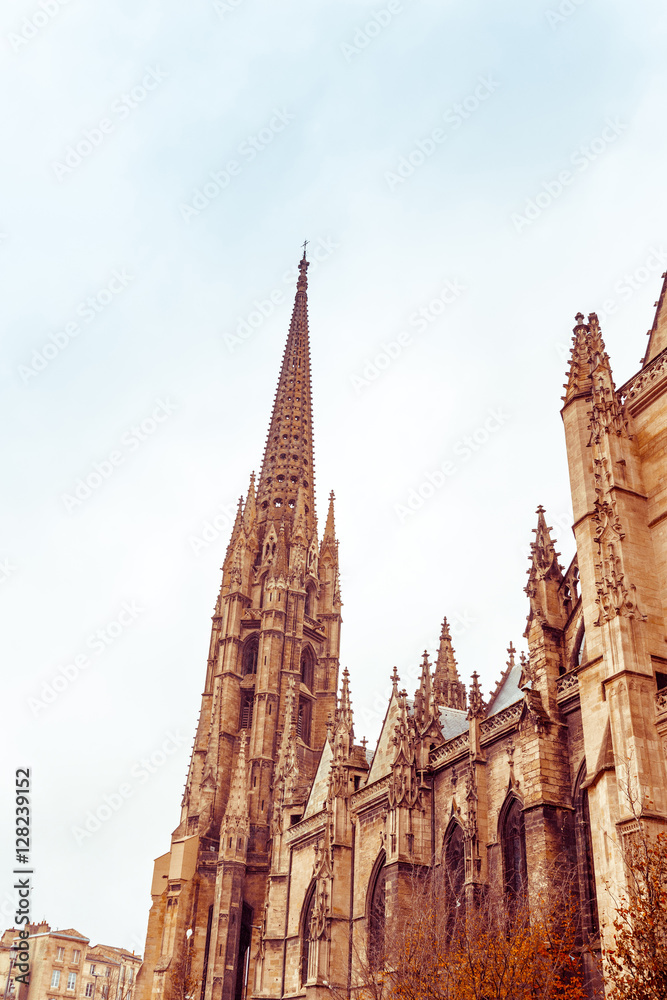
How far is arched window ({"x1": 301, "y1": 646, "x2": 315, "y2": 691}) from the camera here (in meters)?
55.4

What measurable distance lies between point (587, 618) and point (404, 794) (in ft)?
36.5

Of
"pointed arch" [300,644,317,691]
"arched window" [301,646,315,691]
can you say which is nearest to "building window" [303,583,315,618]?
"pointed arch" [300,644,317,691]

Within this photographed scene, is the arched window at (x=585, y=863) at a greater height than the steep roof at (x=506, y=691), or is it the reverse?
the steep roof at (x=506, y=691)

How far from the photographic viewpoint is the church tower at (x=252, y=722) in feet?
144

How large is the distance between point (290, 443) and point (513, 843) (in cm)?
4179

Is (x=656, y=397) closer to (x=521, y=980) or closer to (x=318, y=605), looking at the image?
(x=521, y=980)

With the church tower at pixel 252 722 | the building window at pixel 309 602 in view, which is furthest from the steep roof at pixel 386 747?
the building window at pixel 309 602

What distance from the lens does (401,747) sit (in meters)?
29.8

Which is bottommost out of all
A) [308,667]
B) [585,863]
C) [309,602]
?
[585,863]

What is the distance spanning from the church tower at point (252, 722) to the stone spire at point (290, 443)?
0.09 metres

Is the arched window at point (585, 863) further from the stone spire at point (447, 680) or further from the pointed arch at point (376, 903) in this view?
the stone spire at point (447, 680)

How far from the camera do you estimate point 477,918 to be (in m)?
20.9

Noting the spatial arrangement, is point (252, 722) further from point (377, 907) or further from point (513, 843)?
point (513, 843)

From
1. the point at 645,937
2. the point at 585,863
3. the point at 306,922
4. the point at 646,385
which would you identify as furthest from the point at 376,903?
the point at 645,937
